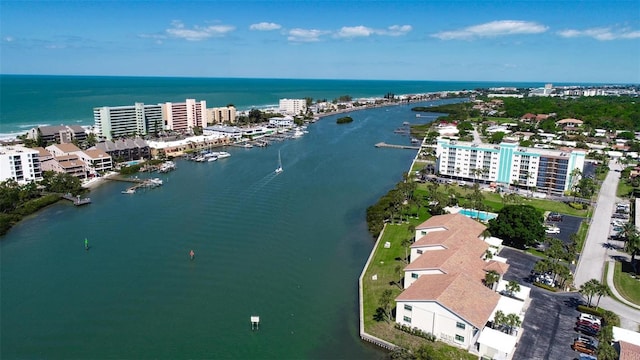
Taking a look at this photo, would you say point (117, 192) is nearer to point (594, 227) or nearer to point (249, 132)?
point (249, 132)

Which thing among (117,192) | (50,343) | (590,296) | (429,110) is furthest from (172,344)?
(429,110)

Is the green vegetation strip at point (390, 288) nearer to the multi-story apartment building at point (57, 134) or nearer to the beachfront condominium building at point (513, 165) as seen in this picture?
the beachfront condominium building at point (513, 165)

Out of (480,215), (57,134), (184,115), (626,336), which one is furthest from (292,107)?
(626,336)

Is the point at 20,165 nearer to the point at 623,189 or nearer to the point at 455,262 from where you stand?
the point at 455,262

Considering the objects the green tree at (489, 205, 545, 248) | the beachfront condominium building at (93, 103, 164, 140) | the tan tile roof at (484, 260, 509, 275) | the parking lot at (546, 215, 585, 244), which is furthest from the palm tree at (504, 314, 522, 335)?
the beachfront condominium building at (93, 103, 164, 140)

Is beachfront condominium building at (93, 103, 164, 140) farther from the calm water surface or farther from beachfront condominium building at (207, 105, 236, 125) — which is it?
the calm water surface
